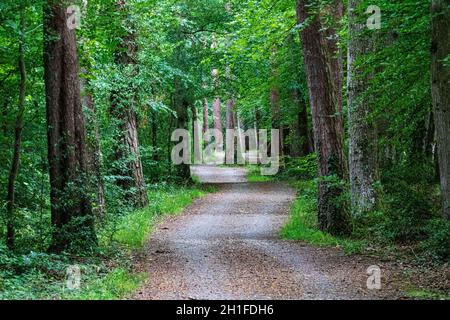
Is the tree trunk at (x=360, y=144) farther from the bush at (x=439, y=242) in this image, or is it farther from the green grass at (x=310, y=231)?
the bush at (x=439, y=242)

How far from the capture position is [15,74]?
11.2 metres

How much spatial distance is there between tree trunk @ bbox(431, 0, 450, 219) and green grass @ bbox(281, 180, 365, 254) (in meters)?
3.10

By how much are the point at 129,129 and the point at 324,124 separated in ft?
25.2

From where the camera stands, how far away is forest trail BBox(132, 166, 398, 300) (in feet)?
27.1

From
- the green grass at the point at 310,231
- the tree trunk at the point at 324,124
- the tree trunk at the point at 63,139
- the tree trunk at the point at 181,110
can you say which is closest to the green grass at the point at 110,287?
the tree trunk at the point at 63,139

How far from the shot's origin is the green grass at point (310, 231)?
488 inches

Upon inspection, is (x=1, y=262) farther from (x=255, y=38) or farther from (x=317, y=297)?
(x=255, y=38)

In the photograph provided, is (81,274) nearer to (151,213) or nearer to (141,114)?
(151,213)

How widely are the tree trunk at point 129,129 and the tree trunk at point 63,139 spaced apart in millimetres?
6801

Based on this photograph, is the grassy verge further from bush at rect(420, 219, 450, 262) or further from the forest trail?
bush at rect(420, 219, 450, 262)

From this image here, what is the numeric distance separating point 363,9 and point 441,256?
467 centimetres

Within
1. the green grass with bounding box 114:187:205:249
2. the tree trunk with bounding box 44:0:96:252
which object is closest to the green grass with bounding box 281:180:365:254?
the green grass with bounding box 114:187:205:249

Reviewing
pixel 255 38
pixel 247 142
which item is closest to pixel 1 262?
pixel 255 38

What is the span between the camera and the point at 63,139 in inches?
425
